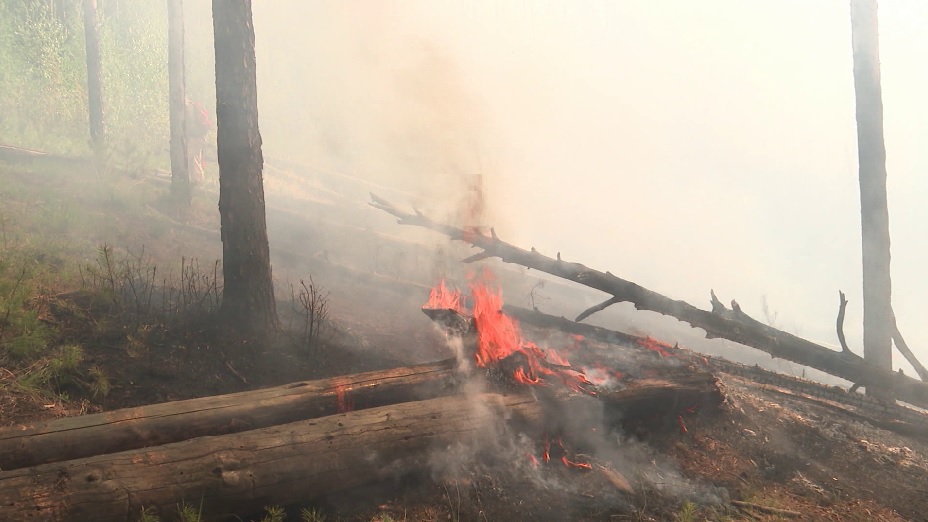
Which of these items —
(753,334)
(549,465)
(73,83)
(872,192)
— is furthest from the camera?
(73,83)

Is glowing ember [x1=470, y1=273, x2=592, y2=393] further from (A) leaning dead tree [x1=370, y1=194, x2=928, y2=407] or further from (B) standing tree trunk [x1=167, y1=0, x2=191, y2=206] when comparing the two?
(B) standing tree trunk [x1=167, y1=0, x2=191, y2=206]

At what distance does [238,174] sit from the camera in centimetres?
742

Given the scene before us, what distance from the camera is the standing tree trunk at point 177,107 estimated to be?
14.5 meters

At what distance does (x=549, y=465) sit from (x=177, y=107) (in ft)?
45.6

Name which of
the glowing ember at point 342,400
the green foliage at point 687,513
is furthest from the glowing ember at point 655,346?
the glowing ember at point 342,400

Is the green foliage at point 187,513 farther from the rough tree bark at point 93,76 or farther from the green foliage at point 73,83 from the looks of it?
the rough tree bark at point 93,76

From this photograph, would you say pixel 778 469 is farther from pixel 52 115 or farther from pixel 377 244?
pixel 52 115

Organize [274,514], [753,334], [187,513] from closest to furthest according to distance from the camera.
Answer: [187,513] < [274,514] < [753,334]

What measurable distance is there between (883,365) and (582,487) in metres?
6.69

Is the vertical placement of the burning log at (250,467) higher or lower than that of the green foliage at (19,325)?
lower

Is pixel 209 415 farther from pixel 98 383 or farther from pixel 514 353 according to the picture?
pixel 514 353

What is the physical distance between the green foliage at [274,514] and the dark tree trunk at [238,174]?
3.27 meters

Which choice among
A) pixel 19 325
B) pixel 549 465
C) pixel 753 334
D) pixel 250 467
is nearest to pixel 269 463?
pixel 250 467

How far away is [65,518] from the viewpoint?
12.8 feet
